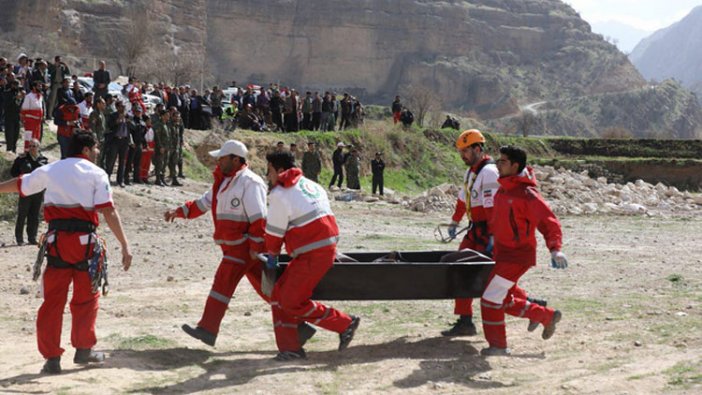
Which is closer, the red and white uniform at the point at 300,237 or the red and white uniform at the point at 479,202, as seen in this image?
the red and white uniform at the point at 300,237

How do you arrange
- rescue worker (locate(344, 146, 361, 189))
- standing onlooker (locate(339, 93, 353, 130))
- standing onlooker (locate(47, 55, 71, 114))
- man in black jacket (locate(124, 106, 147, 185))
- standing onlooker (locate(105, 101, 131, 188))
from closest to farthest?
standing onlooker (locate(105, 101, 131, 188)) → man in black jacket (locate(124, 106, 147, 185)) → standing onlooker (locate(47, 55, 71, 114)) → rescue worker (locate(344, 146, 361, 189)) → standing onlooker (locate(339, 93, 353, 130))

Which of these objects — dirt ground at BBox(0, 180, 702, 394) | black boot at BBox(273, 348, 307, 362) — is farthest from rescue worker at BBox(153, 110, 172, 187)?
black boot at BBox(273, 348, 307, 362)

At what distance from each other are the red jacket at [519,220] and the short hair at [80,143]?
3.52 metres

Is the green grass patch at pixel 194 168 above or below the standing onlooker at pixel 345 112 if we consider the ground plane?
below

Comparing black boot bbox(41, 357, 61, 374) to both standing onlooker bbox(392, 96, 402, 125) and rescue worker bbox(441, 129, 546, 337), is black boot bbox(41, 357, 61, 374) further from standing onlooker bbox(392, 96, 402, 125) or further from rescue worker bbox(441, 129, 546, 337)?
standing onlooker bbox(392, 96, 402, 125)

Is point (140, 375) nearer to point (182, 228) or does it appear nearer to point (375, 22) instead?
point (182, 228)

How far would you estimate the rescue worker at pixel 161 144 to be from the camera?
24859 mm

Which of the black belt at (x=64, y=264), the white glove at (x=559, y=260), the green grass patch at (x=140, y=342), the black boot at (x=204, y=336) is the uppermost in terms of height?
the white glove at (x=559, y=260)

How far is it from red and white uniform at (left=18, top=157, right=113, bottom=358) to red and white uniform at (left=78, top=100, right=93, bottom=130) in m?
15.9

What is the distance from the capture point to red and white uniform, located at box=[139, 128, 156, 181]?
81.2 feet

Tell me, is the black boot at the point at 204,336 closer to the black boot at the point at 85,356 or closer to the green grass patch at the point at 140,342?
the green grass patch at the point at 140,342

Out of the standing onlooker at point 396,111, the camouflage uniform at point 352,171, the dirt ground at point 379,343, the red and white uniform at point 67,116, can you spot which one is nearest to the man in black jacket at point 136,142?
the red and white uniform at point 67,116

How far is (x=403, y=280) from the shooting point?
29.1ft

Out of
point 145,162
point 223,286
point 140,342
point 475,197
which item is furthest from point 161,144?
point 223,286
